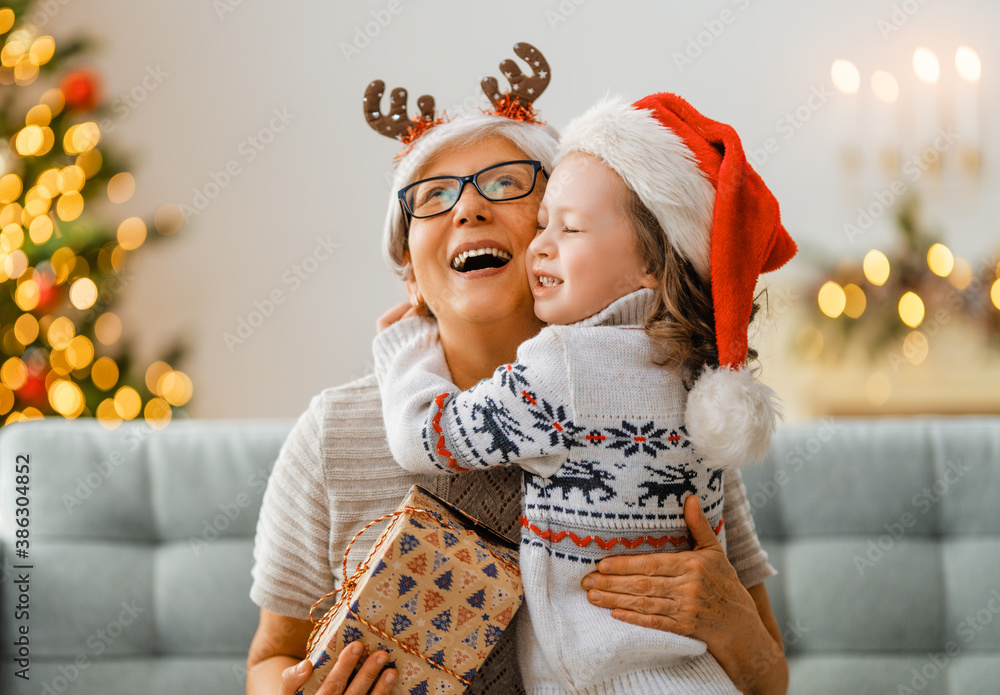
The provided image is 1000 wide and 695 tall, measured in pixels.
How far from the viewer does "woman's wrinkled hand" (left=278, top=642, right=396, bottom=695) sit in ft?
3.08

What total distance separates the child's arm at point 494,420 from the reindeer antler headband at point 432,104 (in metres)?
0.50

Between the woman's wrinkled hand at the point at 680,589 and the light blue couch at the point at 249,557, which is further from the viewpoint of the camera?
the light blue couch at the point at 249,557

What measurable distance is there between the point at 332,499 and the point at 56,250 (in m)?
1.89

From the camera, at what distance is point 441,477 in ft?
4.16

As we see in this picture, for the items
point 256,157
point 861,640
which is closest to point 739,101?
point 256,157

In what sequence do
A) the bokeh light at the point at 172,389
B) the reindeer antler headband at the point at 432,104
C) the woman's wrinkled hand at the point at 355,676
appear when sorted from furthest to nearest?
1. the bokeh light at the point at 172,389
2. the reindeer antler headband at the point at 432,104
3. the woman's wrinkled hand at the point at 355,676

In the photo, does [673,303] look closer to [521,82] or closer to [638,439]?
[638,439]

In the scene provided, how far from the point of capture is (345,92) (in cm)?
344

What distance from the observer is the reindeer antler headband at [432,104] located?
1.35m

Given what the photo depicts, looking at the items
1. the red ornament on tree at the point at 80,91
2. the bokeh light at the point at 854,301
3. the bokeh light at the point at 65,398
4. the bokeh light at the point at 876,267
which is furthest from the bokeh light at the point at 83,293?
the bokeh light at the point at 876,267

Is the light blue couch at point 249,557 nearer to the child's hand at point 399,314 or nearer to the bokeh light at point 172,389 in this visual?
the child's hand at point 399,314

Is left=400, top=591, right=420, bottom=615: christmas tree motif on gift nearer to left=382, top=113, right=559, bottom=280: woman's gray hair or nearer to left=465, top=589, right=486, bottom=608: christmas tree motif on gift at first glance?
left=465, top=589, right=486, bottom=608: christmas tree motif on gift

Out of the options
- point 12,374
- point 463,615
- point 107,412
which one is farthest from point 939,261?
point 12,374

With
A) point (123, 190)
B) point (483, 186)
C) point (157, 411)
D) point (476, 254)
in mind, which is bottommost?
point (157, 411)
